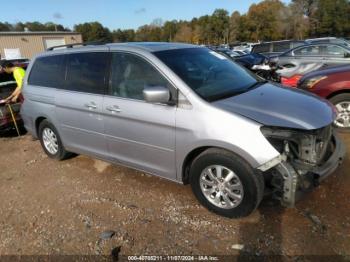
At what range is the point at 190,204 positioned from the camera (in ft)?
11.9

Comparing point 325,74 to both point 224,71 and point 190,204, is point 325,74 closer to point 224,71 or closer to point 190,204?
point 224,71

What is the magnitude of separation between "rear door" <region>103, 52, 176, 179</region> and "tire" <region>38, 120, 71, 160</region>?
4.50ft

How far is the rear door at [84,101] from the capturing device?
4.04m

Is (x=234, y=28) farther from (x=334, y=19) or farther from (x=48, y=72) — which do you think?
(x=48, y=72)

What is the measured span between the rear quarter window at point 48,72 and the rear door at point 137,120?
122 centimetres

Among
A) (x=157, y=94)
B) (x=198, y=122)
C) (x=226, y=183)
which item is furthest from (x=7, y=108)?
(x=226, y=183)

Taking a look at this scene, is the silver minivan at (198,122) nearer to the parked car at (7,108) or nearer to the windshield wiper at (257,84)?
the windshield wiper at (257,84)

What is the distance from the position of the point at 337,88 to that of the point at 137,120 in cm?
363

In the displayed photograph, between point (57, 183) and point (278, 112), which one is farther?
point (57, 183)

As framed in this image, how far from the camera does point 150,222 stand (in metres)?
3.36

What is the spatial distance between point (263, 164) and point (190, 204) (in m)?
1.16

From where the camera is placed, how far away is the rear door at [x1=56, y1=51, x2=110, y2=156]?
4035 mm

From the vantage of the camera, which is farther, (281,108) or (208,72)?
(208,72)

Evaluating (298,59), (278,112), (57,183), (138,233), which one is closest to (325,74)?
(278,112)
